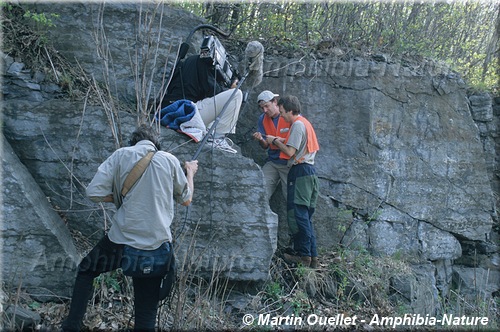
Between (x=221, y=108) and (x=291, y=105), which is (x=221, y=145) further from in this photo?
(x=291, y=105)

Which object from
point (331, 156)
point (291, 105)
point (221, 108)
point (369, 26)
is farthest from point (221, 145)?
point (369, 26)

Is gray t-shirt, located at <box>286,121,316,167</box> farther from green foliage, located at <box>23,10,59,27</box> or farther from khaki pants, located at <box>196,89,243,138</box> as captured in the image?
green foliage, located at <box>23,10,59,27</box>

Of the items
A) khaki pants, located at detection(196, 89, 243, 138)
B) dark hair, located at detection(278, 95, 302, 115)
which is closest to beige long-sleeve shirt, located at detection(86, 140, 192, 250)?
khaki pants, located at detection(196, 89, 243, 138)

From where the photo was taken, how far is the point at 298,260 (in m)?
6.52

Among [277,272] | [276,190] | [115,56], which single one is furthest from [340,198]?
[115,56]

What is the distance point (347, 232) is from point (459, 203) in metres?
2.08

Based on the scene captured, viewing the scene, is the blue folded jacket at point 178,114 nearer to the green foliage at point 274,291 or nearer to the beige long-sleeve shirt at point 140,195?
the beige long-sleeve shirt at point 140,195

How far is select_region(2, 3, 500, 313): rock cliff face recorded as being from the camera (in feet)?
19.5

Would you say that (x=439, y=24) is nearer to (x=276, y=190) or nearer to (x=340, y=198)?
(x=340, y=198)

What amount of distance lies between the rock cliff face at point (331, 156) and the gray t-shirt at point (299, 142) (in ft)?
1.71

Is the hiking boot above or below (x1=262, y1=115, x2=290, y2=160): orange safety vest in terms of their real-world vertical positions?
below

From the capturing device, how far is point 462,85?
8.60 m

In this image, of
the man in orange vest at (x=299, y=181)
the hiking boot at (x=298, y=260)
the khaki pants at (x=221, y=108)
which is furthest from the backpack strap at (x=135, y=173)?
the hiking boot at (x=298, y=260)

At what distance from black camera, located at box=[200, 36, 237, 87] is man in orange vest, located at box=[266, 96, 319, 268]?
79 centimetres
